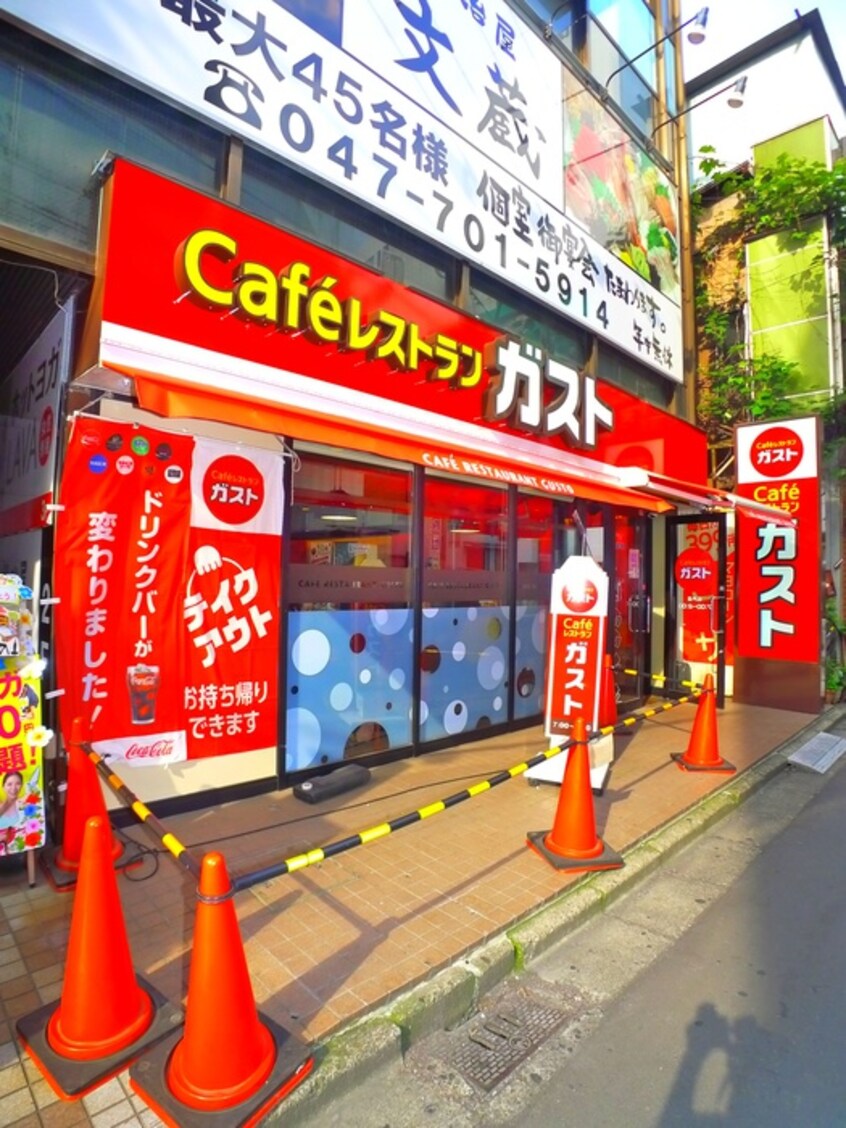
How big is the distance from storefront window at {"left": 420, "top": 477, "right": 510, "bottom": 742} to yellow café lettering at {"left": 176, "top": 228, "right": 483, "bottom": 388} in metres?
1.33

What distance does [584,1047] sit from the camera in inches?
107

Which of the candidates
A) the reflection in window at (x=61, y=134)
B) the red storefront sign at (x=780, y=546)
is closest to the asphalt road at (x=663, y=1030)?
the reflection in window at (x=61, y=134)

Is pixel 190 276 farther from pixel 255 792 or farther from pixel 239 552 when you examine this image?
pixel 255 792

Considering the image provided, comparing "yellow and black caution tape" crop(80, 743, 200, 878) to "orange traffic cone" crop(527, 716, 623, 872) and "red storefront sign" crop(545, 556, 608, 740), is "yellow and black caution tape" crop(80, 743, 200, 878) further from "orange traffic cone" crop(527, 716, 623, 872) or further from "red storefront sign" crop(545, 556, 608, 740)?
"red storefront sign" crop(545, 556, 608, 740)

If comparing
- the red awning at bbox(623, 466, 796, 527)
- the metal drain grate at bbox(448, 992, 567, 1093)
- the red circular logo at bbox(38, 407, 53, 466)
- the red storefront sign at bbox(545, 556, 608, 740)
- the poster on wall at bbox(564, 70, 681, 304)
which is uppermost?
the poster on wall at bbox(564, 70, 681, 304)

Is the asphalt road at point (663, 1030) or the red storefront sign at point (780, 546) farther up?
the red storefront sign at point (780, 546)

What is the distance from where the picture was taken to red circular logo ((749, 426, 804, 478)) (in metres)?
9.09

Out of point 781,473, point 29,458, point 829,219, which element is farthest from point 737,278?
point 29,458

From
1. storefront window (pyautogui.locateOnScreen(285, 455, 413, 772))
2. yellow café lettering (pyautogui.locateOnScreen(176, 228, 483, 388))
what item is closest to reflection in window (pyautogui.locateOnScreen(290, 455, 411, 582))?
storefront window (pyautogui.locateOnScreen(285, 455, 413, 772))

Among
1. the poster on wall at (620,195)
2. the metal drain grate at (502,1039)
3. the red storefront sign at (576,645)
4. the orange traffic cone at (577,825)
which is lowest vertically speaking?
the metal drain grate at (502,1039)

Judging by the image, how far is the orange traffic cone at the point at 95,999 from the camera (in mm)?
2414

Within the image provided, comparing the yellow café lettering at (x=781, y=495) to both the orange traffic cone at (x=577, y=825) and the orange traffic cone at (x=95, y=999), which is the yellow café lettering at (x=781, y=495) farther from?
the orange traffic cone at (x=95, y=999)

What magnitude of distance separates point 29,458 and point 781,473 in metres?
9.49

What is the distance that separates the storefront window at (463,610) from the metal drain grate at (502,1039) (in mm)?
3529
